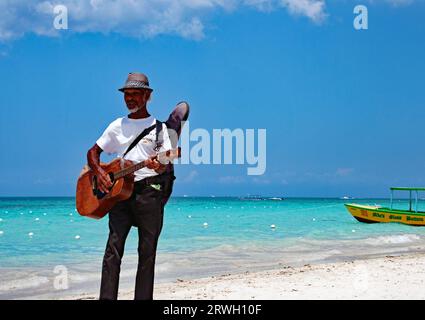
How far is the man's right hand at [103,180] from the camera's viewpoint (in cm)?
469

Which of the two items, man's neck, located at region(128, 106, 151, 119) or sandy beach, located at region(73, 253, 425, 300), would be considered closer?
man's neck, located at region(128, 106, 151, 119)

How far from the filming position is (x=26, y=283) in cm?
862

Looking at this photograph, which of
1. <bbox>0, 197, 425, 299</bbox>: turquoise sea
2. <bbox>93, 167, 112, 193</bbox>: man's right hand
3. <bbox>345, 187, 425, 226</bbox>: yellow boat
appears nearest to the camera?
<bbox>93, 167, 112, 193</bbox>: man's right hand

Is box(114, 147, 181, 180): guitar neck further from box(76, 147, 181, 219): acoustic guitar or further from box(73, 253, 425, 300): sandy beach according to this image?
box(73, 253, 425, 300): sandy beach

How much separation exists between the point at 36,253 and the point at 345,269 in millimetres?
7718

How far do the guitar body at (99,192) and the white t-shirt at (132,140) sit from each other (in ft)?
0.33

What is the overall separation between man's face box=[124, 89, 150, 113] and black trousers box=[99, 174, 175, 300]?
67 cm

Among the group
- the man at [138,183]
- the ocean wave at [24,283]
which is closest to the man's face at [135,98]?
the man at [138,183]

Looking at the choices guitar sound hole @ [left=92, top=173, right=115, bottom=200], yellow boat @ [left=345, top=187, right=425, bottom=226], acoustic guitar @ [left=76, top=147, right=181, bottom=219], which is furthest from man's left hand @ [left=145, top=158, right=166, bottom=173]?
yellow boat @ [left=345, top=187, right=425, bottom=226]

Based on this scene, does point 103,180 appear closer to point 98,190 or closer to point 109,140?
point 98,190

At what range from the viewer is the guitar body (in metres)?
4.59

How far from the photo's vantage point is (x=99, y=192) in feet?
15.7

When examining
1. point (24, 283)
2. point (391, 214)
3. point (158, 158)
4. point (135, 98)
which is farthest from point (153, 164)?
point (391, 214)
